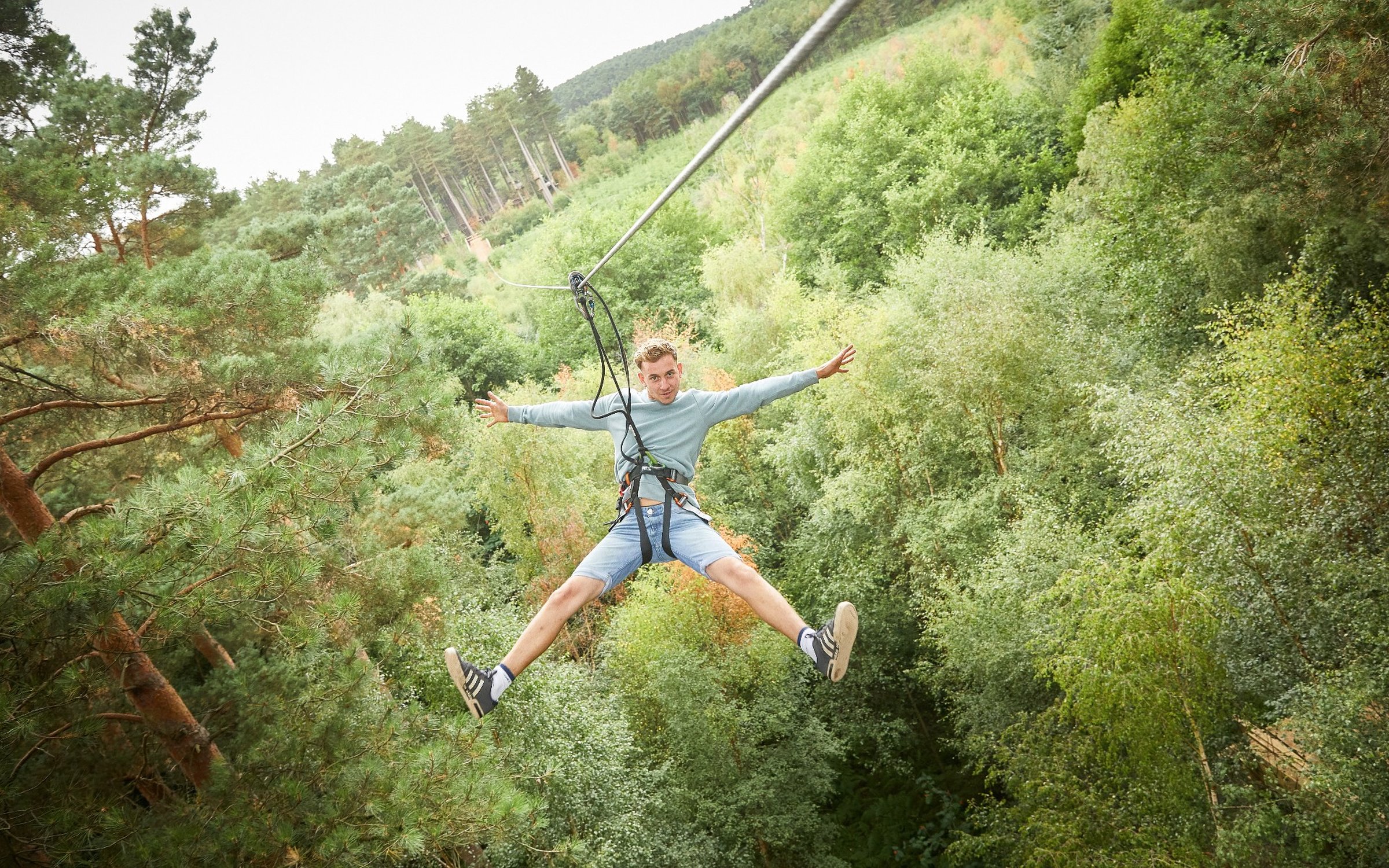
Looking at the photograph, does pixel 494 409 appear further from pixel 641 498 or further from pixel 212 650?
pixel 212 650

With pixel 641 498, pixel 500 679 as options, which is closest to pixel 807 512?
pixel 641 498

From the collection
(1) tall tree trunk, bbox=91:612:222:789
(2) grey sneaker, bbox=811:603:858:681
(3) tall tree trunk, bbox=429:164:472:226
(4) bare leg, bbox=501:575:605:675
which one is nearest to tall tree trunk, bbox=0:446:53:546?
(1) tall tree trunk, bbox=91:612:222:789

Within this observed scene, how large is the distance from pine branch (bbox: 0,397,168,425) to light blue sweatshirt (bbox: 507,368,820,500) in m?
3.90

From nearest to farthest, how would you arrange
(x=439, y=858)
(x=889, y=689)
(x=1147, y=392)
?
(x=439, y=858)
(x=1147, y=392)
(x=889, y=689)

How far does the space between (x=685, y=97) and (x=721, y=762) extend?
49529 millimetres

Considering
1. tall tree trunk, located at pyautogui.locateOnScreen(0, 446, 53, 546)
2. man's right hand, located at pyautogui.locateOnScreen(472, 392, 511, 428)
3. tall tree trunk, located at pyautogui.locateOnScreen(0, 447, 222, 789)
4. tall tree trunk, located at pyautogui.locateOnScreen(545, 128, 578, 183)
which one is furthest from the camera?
tall tree trunk, located at pyautogui.locateOnScreen(545, 128, 578, 183)

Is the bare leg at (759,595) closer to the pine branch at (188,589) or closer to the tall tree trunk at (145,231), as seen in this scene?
the pine branch at (188,589)

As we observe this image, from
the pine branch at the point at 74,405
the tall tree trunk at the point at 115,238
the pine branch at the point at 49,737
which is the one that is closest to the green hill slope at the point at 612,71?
the tall tree trunk at the point at 115,238

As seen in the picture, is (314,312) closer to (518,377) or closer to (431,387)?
(431,387)

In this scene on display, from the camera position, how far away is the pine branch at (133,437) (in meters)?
6.18

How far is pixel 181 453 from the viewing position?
10.3m

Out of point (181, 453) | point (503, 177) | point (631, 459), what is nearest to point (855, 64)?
point (503, 177)

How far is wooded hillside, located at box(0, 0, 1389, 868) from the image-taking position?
623 cm

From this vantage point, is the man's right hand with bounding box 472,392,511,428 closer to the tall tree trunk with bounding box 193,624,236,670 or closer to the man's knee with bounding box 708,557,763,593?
the man's knee with bounding box 708,557,763,593
